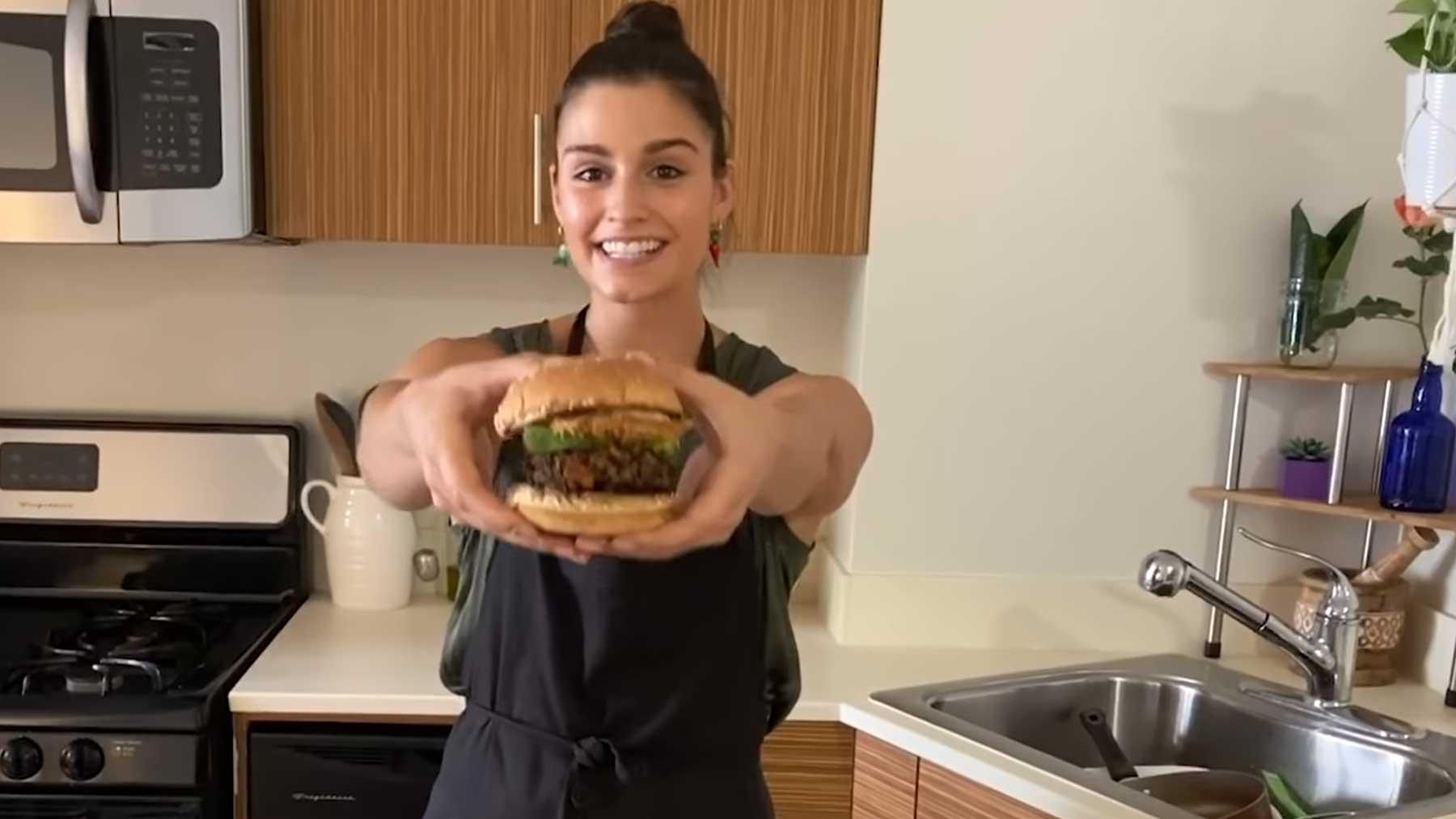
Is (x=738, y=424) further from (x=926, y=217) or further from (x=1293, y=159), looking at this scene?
(x=1293, y=159)

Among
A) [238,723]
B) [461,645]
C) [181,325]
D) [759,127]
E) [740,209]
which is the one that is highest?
[759,127]

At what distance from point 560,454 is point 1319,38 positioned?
4.70 feet

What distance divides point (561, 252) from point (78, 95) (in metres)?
0.72

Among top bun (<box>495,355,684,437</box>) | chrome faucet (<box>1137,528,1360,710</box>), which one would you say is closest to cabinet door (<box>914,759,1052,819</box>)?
chrome faucet (<box>1137,528,1360,710</box>)

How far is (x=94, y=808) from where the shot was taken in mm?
1563

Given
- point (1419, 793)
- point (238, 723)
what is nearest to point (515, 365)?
point (238, 723)

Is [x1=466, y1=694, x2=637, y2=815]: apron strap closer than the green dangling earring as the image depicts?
Yes

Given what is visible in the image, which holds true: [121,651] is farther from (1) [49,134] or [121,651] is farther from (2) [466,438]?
(2) [466,438]

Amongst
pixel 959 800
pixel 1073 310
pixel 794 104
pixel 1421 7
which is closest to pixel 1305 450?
pixel 1073 310

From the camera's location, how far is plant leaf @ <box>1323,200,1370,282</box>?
1799 mm

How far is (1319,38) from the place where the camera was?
1841 mm

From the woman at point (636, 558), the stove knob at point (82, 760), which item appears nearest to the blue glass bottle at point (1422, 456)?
the woman at point (636, 558)

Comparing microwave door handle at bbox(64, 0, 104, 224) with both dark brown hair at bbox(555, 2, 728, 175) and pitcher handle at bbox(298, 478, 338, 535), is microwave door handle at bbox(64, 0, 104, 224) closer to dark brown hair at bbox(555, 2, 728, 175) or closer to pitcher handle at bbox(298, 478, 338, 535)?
pitcher handle at bbox(298, 478, 338, 535)

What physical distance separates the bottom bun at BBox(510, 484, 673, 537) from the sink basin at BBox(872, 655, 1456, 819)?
0.80 meters
